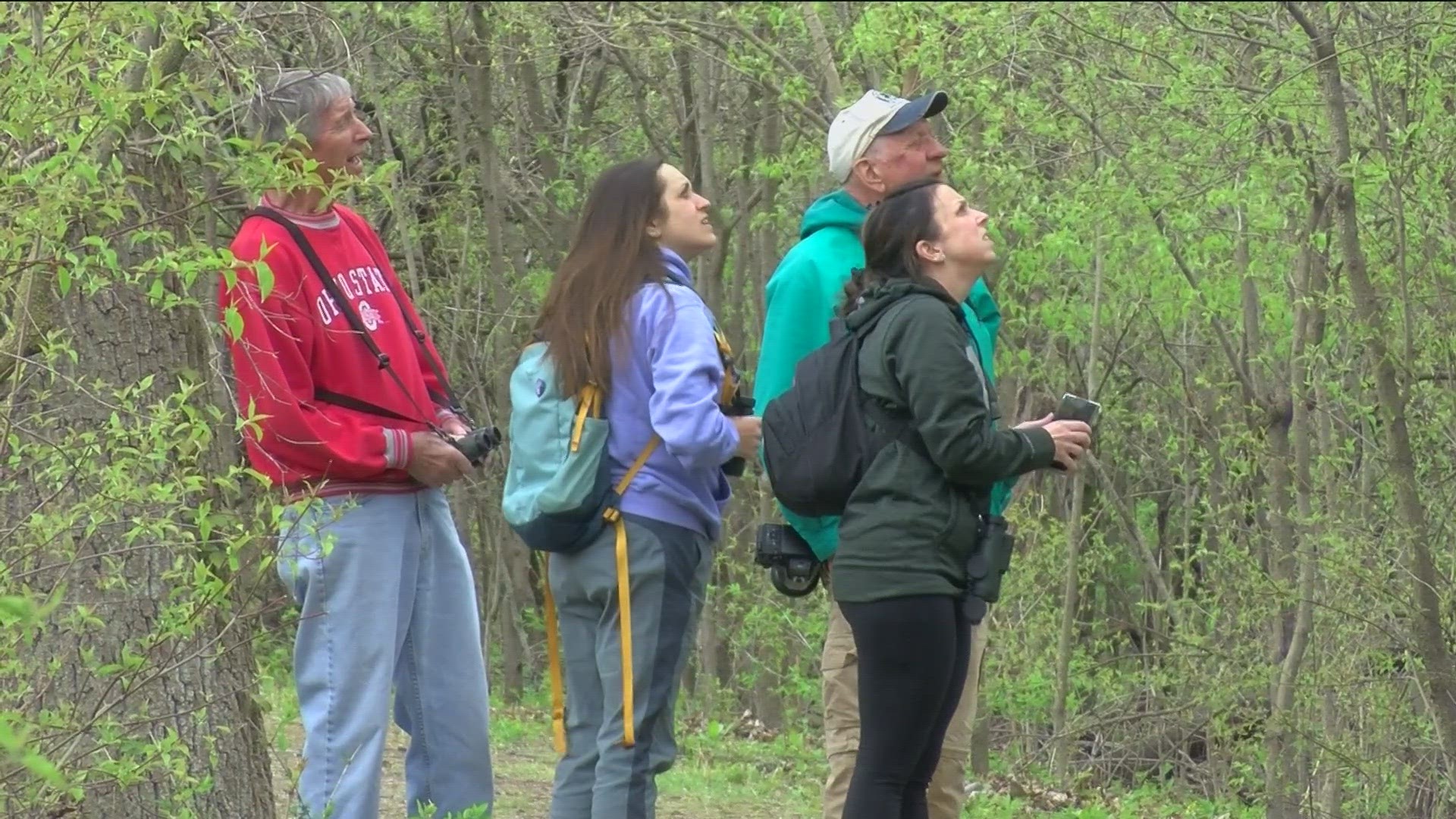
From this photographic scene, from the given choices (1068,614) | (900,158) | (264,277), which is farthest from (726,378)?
(1068,614)

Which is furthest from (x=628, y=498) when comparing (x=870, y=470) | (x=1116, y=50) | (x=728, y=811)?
(x=1116, y=50)

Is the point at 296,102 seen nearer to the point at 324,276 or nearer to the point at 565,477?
the point at 324,276

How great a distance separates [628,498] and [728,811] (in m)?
3.30

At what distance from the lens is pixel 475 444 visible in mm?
4215

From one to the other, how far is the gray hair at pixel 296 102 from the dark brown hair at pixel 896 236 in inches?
52.3

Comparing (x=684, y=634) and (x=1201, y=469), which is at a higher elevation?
(x=1201, y=469)

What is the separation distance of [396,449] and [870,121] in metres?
1.50

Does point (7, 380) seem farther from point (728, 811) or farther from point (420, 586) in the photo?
point (728, 811)

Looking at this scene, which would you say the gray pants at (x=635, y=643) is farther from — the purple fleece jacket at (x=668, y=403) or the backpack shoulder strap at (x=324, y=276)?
the backpack shoulder strap at (x=324, y=276)

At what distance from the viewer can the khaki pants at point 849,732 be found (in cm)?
432

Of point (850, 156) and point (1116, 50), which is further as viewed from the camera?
point (1116, 50)

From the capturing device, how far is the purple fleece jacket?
4.04 metres

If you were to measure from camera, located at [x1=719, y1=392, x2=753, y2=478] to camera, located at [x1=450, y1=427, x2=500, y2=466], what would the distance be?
0.58 metres

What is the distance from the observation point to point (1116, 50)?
864 cm
